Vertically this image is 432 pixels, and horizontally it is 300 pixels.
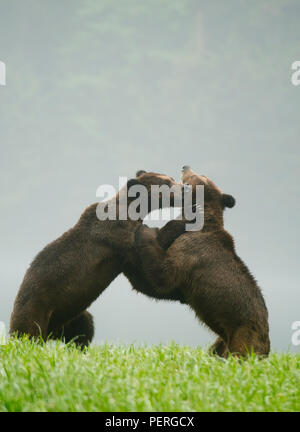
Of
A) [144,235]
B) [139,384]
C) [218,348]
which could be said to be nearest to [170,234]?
[144,235]

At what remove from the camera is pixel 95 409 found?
3.44 meters

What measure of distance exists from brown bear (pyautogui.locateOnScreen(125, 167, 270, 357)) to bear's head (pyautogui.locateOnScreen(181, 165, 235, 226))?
26 millimetres

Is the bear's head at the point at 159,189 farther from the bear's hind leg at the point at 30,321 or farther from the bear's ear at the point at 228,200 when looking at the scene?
the bear's hind leg at the point at 30,321

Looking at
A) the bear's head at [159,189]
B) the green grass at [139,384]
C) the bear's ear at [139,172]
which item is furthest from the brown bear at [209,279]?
the bear's ear at [139,172]

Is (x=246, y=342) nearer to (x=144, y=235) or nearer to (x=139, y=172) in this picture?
(x=144, y=235)

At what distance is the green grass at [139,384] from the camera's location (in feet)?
11.7

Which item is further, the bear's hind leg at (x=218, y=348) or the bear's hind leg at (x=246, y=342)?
the bear's hind leg at (x=218, y=348)

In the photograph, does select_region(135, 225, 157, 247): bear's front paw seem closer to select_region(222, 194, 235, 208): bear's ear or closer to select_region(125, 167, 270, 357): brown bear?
select_region(125, 167, 270, 357): brown bear

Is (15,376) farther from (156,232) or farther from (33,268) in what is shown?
(156,232)

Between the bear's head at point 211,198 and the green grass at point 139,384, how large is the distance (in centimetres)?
235

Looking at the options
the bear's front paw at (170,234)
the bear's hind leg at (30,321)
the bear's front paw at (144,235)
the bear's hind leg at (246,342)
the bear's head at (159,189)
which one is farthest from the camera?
the bear's head at (159,189)

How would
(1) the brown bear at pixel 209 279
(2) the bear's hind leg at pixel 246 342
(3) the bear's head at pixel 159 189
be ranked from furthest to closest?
(3) the bear's head at pixel 159 189 → (1) the brown bear at pixel 209 279 → (2) the bear's hind leg at pixel 246 342

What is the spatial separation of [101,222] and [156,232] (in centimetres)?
81
